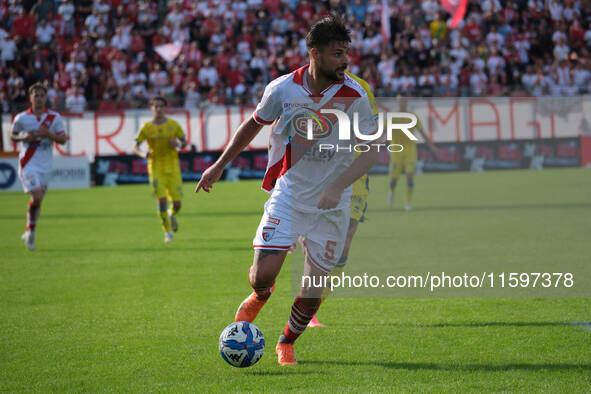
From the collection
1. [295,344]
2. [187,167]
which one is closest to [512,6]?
[187,167]

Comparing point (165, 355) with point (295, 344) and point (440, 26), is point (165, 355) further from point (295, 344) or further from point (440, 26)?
point (440, 26)

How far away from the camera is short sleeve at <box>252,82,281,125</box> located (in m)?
5.14

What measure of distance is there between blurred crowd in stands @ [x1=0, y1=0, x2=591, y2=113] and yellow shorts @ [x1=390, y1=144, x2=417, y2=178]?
24.3 feet

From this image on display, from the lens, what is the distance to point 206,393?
482 cm

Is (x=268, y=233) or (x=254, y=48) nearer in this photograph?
(x=268, y=233)

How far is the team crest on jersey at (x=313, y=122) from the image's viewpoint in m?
5.18

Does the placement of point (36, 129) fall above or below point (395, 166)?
above

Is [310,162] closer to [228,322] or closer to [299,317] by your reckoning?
[299,317]

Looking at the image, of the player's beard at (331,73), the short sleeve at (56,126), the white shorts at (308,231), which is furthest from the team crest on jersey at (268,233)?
the short sleeve at (56,126)

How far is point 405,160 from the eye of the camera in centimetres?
1669

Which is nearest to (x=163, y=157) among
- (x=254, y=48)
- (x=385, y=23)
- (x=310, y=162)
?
(x=310, y=162)

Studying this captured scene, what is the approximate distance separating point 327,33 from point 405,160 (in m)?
11.9

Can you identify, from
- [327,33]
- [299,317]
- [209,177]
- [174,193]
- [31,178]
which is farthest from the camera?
[174,193]

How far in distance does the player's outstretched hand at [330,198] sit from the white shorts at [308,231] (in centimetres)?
29
